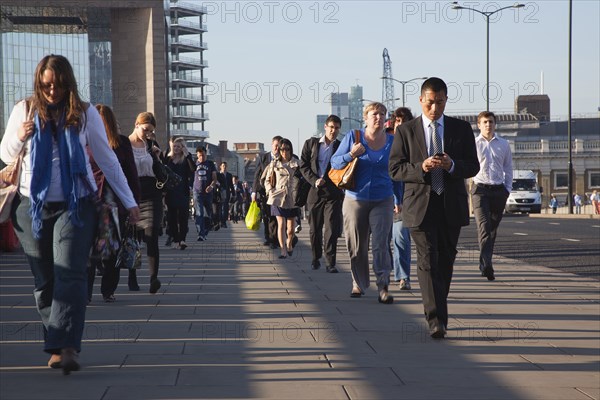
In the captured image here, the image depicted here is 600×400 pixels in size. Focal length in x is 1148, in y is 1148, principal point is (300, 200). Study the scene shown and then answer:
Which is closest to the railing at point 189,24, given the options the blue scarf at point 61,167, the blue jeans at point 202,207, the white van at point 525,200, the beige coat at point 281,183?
the white van at point 525,200

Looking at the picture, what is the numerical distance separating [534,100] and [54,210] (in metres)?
150

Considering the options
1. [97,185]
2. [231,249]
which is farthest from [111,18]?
[97,185]

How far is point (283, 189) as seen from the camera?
57.7 ft

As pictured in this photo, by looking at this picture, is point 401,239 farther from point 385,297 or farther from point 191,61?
point 191,61

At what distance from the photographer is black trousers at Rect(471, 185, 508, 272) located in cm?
1345

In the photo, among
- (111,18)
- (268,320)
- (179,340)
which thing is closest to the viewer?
(179,340)

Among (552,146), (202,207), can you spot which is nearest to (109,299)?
(202,207)

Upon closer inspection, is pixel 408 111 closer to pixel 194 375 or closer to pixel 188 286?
pixel 188 286

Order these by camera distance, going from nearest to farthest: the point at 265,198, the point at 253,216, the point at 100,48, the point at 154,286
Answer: the point at 154,286 < the point at 265,198 < the point at 253,216 < the point at 100,48

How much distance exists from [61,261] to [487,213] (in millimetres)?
7875

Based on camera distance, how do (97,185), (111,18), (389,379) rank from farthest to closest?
(111,18) → (97,185) → (389,379)

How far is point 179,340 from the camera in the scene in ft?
25.9

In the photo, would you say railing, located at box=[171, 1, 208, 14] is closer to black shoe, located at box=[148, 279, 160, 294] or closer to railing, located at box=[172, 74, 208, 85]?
railing, located at box=[172, 74, 208, 85]

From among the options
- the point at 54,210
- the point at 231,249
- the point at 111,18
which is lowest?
the point at 231,249
